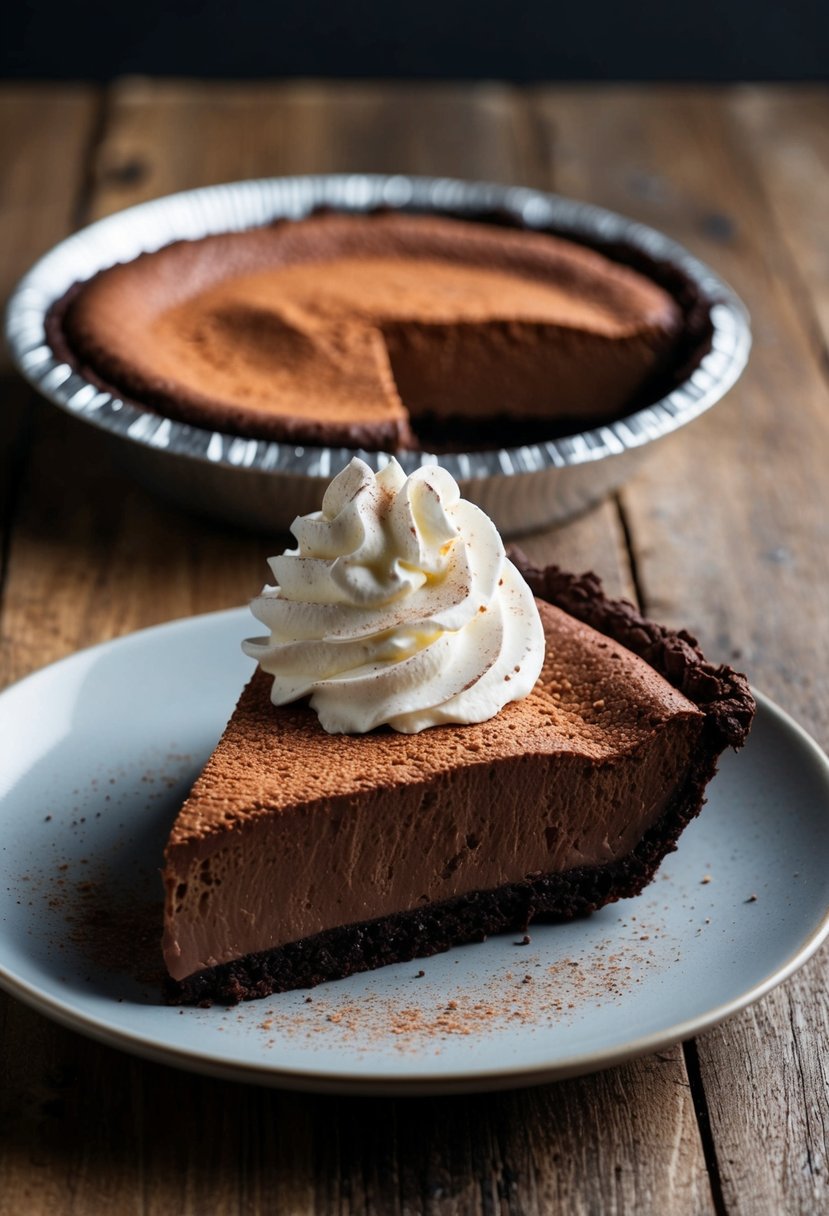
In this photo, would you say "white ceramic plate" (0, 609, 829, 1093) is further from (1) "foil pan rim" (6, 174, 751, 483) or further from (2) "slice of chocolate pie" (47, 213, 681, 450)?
(2) "slice of chocolate pie" (47, 213, 681, 450)

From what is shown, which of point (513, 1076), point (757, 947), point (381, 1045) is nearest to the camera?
point (513, 1076)

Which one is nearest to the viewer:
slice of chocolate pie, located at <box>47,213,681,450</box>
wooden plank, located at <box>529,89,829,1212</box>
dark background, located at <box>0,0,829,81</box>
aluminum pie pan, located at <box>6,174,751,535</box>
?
wooden plank, located at <box>529,89,829,1212</box>

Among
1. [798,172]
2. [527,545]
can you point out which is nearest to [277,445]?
[527,545]

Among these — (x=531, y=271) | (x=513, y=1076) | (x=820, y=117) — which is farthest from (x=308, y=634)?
(x=820, y=117)

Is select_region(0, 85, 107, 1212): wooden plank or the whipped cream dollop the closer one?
select_region(0, 85, 107, 1212): wooden plank

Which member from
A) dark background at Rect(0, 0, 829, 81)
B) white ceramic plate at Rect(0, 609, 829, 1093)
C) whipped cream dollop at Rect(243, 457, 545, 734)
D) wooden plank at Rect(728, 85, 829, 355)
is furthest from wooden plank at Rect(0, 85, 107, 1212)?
wooden plank at Rect(728, 85, 829, 355)

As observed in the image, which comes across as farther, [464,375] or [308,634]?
[464,375]

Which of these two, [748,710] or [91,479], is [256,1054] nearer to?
[748,710]
